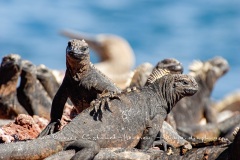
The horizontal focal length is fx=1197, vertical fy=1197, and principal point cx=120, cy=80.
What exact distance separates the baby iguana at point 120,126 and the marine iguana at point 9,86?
31.7 feet

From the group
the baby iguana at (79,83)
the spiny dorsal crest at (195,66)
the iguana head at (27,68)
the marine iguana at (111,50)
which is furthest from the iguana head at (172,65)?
the marine iguana at (111,50)

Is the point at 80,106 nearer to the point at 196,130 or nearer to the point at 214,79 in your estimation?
the point at 196,130

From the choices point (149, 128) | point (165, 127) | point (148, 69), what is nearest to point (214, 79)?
point (148, 69)

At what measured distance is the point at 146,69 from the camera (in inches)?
1141

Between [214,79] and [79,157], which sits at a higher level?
[214,79]

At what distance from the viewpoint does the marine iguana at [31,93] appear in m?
27.0

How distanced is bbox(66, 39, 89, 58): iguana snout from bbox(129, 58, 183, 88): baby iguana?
3969 millimetres

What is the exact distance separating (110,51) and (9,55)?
31.0 metres

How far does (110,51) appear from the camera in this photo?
57.6 m

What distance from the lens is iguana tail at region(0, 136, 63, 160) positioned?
50.4 feet

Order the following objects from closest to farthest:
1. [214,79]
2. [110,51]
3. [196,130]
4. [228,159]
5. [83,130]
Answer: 1. [228,159]
2. [83,130]
3. [196,130]
4. [214,79]
5. [110,51]

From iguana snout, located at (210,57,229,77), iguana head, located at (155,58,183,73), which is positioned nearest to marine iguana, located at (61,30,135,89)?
iguana snout, located at (210,57,229,77)

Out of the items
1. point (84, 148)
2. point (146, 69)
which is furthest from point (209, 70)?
point (84, 148)

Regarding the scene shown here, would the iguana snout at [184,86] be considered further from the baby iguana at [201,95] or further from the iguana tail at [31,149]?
the baby iguana at [201,95]
